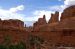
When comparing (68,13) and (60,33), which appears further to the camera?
(68,13)

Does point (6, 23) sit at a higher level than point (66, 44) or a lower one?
higher

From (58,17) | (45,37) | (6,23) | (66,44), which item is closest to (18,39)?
(45,37)

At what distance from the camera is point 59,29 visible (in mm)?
43094

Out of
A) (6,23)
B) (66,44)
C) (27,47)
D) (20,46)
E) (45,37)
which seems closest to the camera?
(20,46)

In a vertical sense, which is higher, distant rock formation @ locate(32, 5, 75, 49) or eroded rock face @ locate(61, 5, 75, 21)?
eroded rock face @ locate(61, 5, 75, 21)

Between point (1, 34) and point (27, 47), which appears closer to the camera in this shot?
point (27, 47)

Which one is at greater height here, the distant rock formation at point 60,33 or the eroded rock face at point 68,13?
the eroded rock face at point 68,13

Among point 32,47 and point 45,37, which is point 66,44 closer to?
point 45,37

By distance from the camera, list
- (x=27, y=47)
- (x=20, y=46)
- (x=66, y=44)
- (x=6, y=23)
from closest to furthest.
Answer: (x=20, y=46)
(x=27, y=47)
(x=66, y=44)
(x=6, y=23)

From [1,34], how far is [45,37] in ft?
23.3

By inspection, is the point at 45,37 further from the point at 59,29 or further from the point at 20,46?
the point at 20,46

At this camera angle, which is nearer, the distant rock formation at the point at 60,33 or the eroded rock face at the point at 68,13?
the distant rock formation at the point at 60,33

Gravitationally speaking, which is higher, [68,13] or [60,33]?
[68,13]

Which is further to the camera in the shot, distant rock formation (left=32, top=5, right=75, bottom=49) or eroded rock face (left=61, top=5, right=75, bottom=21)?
eroded rock face (left=61, top=5, right=75, bottom=21)
